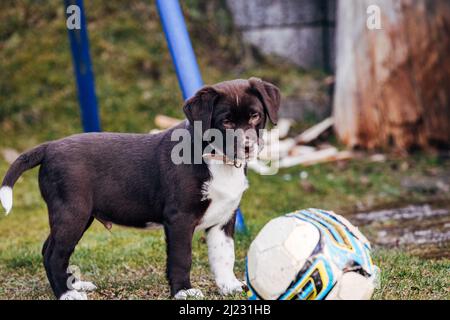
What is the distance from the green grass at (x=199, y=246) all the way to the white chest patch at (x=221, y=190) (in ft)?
1.53

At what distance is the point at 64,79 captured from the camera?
33.2 feet

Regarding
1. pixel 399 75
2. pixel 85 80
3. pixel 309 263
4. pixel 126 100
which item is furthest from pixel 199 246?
pixel 126 100

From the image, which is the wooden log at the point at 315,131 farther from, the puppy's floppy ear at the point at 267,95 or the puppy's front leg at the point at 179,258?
the puppy's front leg at the point at 179,258

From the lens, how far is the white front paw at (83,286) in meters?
4.47

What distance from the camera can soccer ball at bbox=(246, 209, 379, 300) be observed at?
3447 millimetres

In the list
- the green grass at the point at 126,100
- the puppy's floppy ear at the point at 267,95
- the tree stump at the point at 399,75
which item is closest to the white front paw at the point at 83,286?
the green grass at the point at 126,100

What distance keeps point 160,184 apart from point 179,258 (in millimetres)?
450

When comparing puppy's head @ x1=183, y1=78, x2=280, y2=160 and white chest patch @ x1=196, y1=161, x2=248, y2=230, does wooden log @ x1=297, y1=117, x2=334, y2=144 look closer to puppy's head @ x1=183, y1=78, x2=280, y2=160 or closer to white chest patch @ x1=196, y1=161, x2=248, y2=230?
white chest patch @ x1=196, y1=161, x2=248, y2=230

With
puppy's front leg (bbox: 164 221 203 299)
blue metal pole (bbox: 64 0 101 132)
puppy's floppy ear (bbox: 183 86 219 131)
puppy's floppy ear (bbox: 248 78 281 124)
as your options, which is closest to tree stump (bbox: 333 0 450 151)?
blue metal pole (bbox: 64 0 101 132)

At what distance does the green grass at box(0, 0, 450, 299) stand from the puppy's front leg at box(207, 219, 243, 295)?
76 centimetres

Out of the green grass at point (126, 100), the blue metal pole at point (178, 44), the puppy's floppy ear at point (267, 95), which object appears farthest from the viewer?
the green grass at point (126, 100)

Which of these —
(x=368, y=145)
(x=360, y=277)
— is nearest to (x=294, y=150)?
(x=368, y=145)
